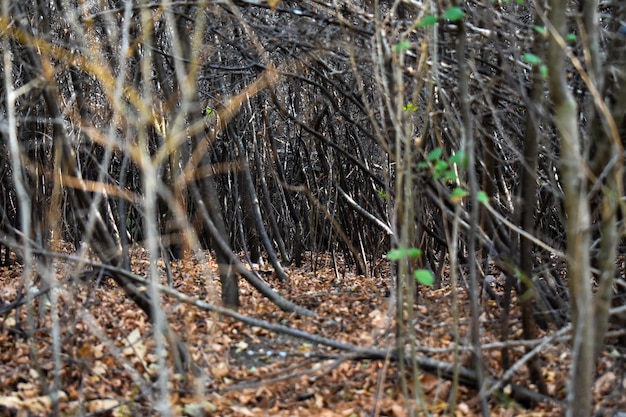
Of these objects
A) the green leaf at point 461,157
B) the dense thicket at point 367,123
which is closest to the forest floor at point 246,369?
the dense thicket at point 367,123

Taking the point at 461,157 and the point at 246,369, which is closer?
the point at 461,157

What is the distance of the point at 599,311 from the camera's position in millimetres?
2299

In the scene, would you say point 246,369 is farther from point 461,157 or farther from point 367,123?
point 367,123

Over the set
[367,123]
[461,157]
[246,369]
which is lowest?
[246,369]

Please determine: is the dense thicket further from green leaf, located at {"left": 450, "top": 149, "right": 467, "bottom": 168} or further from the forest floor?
the forest floor

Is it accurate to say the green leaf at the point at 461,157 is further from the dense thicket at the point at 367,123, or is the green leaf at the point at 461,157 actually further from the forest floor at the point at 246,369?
the forest floor at the point at 246,369

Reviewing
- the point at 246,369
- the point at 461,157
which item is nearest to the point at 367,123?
the point at 246,369

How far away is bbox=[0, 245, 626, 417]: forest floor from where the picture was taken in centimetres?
285

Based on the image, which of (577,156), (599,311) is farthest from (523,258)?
(577,156)

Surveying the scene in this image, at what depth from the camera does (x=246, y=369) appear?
379 cm

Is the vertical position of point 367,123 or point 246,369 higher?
point 367,123

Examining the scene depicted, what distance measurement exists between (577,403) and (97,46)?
4.61 m

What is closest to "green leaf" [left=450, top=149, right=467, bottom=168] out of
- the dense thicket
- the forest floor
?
the dense thicket

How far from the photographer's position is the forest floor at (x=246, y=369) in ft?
9.34
